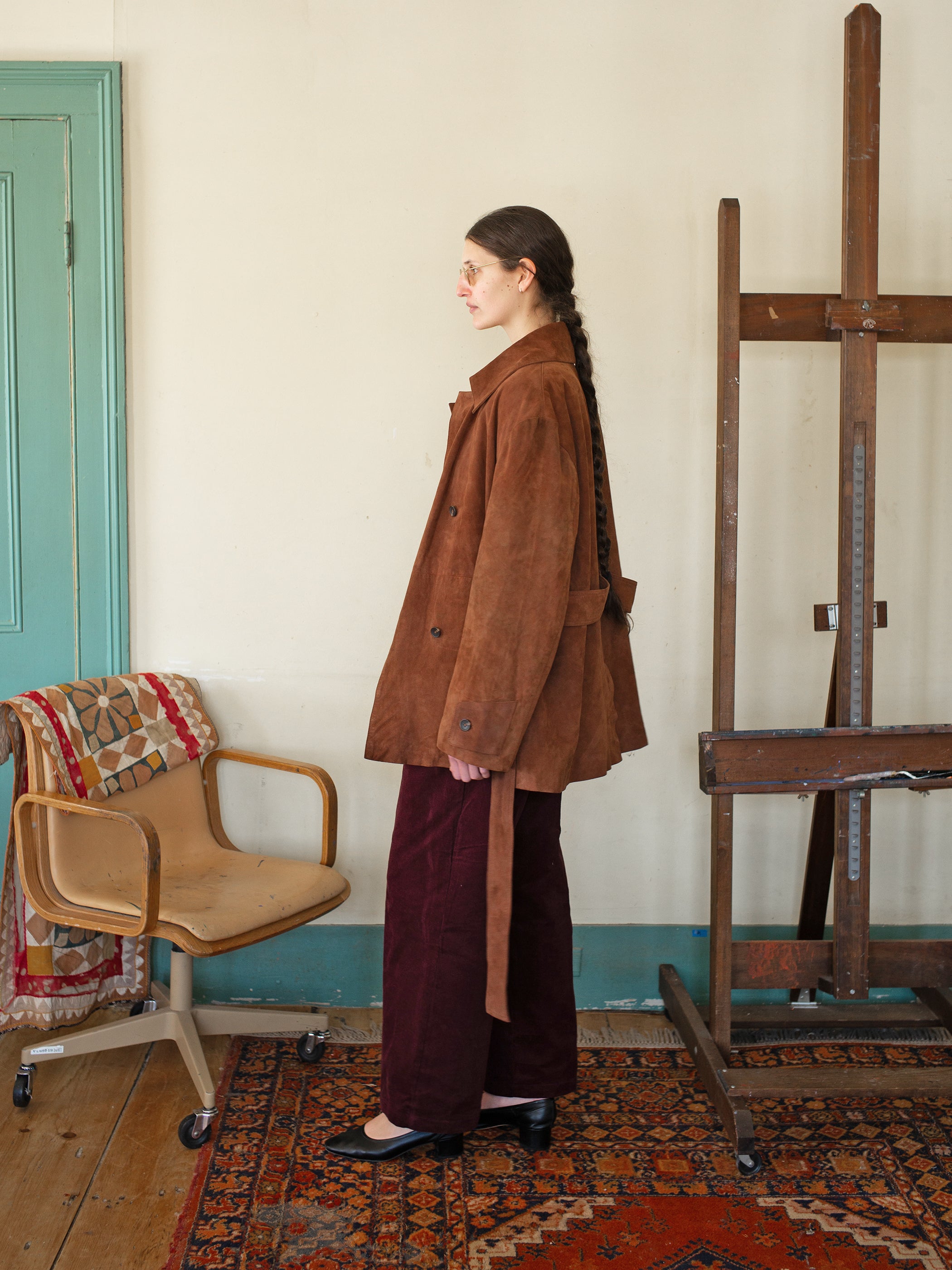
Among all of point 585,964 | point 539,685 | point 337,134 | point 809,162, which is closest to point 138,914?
Answer: point 539,685

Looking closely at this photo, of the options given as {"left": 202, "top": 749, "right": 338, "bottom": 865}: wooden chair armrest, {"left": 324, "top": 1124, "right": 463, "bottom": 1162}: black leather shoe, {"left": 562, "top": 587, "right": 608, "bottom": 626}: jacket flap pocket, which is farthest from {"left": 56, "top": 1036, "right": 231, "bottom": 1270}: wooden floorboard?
{"left": 562, "top": 587, "right": 608, "bottom": 626}: jacket flap pocket

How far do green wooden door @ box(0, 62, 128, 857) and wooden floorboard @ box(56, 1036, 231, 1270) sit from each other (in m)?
0.86

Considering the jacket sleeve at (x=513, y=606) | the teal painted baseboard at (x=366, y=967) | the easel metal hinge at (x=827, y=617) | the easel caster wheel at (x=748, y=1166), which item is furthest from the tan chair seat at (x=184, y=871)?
the easel metal hinge at (x=827, y=617)

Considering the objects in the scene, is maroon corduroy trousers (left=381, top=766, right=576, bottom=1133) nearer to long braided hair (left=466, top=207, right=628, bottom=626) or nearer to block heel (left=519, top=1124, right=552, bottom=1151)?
block heel (left=519, top=1124, right=552, bottom=1151)

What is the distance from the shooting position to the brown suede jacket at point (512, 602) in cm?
168

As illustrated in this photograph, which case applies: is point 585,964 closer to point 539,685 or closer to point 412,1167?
point 412,1167

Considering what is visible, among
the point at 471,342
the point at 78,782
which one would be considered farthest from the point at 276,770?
the point at 471,342

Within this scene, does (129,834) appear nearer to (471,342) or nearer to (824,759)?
(471,342)

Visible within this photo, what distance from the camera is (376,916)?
8.70 ft

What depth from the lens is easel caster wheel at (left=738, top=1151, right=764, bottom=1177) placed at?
1.92 m

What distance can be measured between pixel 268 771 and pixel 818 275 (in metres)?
1.95

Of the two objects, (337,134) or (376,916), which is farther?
(376,916)

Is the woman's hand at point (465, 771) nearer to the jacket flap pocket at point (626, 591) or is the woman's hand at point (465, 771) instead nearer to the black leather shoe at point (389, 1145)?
the jacket flap pocket at point (626, 591)

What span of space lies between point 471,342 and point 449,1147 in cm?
186
